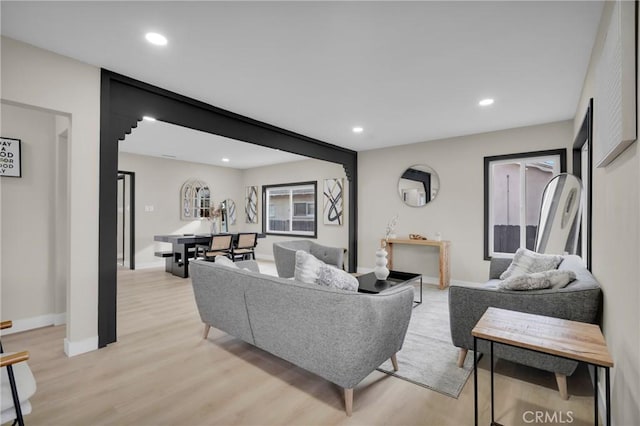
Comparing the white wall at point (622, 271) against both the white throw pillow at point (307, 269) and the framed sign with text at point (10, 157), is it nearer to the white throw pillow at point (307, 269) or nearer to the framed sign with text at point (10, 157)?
the white throw pillow at point (307, 269)

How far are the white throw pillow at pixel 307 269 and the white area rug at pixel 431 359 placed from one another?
880mm

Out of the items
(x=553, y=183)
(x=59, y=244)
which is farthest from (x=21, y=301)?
(x=553, y=183)

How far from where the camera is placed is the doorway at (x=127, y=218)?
649 centimetres

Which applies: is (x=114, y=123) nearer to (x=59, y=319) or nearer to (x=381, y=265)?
(x=59, y=319)

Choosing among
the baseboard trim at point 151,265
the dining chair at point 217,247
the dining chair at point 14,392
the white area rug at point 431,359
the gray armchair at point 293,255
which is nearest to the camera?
the dining chair at point 14,392

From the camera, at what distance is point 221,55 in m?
2.45

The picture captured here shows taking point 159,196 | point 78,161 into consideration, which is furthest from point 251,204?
point 78,161

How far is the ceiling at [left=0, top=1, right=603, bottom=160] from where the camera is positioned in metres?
1.92

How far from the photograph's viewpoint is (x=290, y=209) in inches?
309

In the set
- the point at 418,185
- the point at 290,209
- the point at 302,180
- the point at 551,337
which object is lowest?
the point at 551,337

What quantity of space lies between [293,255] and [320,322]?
2.84 metres

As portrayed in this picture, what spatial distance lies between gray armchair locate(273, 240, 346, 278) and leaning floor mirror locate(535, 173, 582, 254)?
2.81m

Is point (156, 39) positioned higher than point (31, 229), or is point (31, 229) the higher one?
point (156, 39)

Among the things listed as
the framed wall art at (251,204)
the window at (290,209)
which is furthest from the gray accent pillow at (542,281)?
the framed wall art at (251,204)
